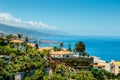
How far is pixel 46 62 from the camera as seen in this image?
33.1 metres

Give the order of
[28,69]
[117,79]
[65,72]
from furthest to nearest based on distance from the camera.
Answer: [117,79] < [65,72] < [28,69]

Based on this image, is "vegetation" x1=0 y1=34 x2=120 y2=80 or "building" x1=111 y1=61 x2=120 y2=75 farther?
"building" x1=111 y1=61 x2=120 y2=75

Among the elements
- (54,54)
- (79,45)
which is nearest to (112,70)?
→ (79,45)

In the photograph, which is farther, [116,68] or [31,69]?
[116,68]

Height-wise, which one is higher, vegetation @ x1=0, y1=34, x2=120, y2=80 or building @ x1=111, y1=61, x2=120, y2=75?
vegetation @ x1=0, y1=34, x2=120, y2=80

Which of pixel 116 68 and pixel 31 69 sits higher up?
pixel 31 69

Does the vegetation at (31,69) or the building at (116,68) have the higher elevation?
the vegetation at (31,69)

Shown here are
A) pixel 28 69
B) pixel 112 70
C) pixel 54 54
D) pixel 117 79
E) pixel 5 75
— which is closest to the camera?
pixel 5 75

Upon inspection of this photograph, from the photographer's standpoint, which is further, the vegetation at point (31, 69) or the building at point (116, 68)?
the building at point (116, 68)

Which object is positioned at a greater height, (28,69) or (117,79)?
(28,69)

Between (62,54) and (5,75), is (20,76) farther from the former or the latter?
(62,54)

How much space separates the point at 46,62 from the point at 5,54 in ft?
15.9

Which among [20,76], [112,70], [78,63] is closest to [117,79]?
[78,63]

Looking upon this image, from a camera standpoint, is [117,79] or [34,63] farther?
[117,79]
